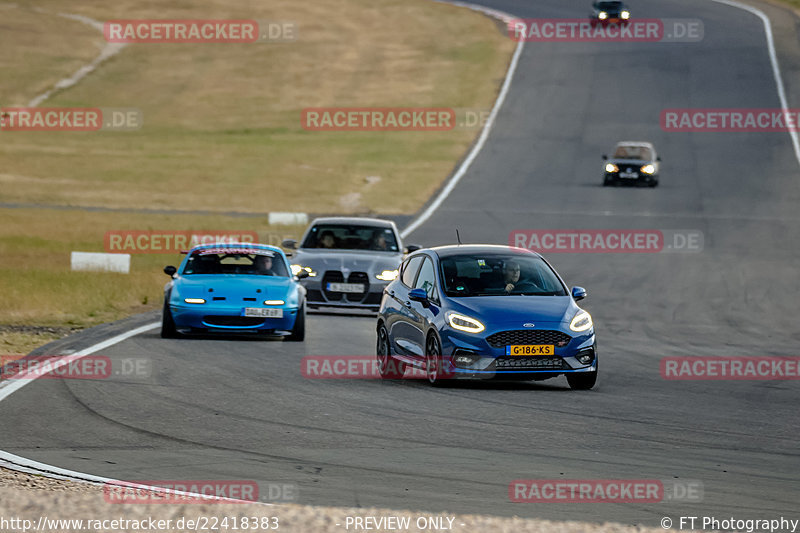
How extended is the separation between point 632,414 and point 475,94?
58564 mm

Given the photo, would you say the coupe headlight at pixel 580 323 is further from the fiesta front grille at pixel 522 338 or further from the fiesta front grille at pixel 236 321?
the fiesta front grille at pixel 236 321

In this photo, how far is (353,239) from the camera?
24.3 m

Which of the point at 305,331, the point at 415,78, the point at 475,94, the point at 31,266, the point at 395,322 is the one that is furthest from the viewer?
the point at 415,78

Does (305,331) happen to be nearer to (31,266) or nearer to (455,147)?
(31,266)

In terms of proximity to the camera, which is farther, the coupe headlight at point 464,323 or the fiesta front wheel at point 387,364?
the fiesta front wheel at point 387,364

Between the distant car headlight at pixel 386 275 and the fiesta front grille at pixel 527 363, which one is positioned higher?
the fiesta front grille at pixel 527 363

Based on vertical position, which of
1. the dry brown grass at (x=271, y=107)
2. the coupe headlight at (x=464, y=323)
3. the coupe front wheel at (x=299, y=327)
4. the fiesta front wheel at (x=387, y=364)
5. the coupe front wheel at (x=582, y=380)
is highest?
the coupe headlight at (x=464, y=323)

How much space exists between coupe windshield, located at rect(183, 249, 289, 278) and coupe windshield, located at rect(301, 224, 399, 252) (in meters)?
3.80

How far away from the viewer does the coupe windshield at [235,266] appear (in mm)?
20016

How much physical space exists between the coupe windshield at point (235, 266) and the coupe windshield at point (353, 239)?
3795 mm

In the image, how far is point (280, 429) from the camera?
11.8 metres

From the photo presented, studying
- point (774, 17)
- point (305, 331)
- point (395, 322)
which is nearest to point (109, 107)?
point (774, 17)

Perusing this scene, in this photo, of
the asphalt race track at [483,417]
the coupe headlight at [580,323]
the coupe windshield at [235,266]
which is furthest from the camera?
the coupe windshield at [235,266]

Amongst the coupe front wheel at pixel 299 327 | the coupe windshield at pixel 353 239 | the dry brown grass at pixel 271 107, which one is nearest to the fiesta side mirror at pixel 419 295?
the coupe front wheel at pixel 299 327
